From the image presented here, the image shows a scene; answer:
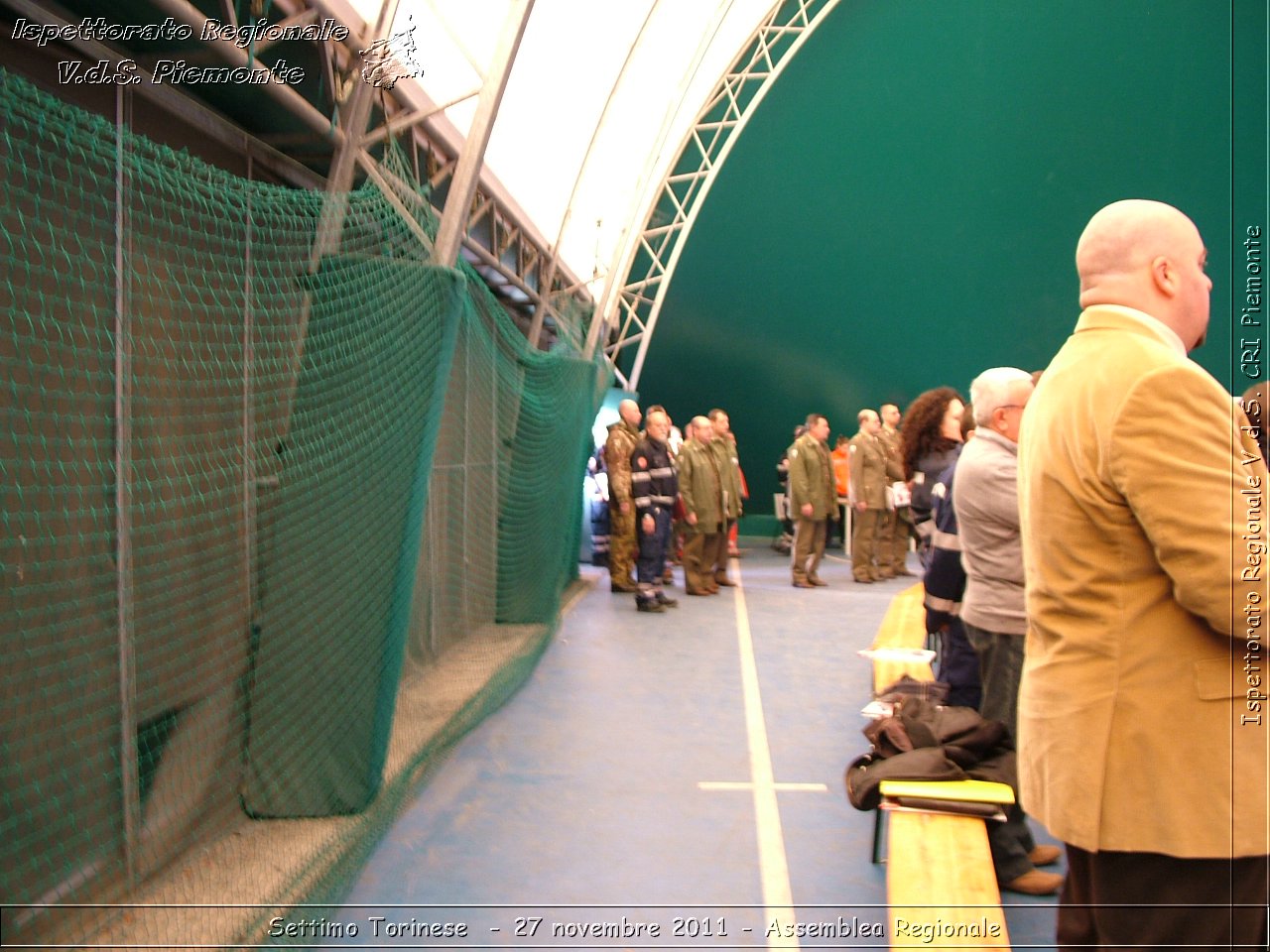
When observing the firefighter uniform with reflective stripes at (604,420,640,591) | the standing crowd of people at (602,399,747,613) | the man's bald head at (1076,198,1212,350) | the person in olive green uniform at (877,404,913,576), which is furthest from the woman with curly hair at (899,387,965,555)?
the person in olive green uniform at (877,404,913,576)

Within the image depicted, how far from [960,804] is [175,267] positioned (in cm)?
313

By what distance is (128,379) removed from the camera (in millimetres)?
3434

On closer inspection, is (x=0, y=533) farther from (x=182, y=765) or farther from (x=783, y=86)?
(x=783, y=86)

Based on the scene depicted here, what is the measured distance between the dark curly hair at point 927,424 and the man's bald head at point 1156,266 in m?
3.60

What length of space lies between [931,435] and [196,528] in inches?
142

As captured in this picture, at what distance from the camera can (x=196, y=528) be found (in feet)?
12.9

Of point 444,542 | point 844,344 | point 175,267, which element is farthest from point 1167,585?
point 844,344

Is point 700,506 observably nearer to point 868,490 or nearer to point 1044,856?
point 868,490

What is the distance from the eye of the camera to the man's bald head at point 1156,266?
203cm

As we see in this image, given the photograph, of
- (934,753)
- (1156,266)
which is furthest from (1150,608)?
(934,753)

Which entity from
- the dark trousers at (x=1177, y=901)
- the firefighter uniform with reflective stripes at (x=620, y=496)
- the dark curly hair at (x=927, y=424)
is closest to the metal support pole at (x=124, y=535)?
the dark trousers at (x=1177, y=901)

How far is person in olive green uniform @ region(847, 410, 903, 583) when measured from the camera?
12148 mm

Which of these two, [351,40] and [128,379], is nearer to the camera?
[128,379]

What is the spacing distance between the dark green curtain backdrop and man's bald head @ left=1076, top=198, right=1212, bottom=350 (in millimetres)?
17445
